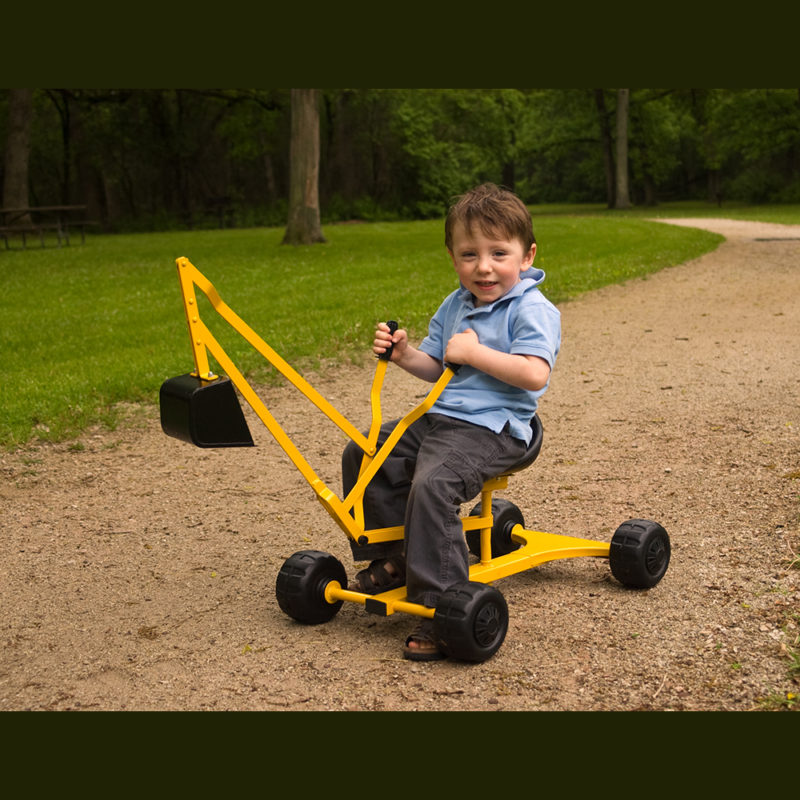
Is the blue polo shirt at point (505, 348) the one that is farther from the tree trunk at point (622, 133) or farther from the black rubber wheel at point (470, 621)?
the tree trunk at point (622, 133)

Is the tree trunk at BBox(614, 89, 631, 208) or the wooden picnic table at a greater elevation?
the tree trunk at BBox(614, 89, 631, 208)

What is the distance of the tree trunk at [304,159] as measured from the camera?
62.2 feet

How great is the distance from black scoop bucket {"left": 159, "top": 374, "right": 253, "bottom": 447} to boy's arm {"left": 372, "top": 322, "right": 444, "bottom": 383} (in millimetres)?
529

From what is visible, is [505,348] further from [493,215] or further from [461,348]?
[493,215]

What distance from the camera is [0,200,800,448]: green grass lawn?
713 centimetres

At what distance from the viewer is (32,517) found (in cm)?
479

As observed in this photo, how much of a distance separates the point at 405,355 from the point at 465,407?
0.30 meters

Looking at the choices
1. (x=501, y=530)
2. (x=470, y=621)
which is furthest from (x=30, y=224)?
(x=470, y=621)

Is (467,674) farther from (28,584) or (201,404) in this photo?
(28,584)

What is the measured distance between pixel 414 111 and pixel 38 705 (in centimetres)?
3431

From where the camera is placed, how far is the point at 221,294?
40.2ft

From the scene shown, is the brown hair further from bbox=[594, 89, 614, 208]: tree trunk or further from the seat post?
bbox=[594, 89, 614, 208]: tree trunk

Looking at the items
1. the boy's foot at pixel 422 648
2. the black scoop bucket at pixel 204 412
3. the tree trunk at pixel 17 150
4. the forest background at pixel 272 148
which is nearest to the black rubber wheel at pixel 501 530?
the boy's foot at pixel 422 648

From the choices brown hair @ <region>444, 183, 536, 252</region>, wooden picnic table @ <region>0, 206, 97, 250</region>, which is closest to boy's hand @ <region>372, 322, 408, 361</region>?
brown hair @ <region>444, 183, 536, 252</region>
